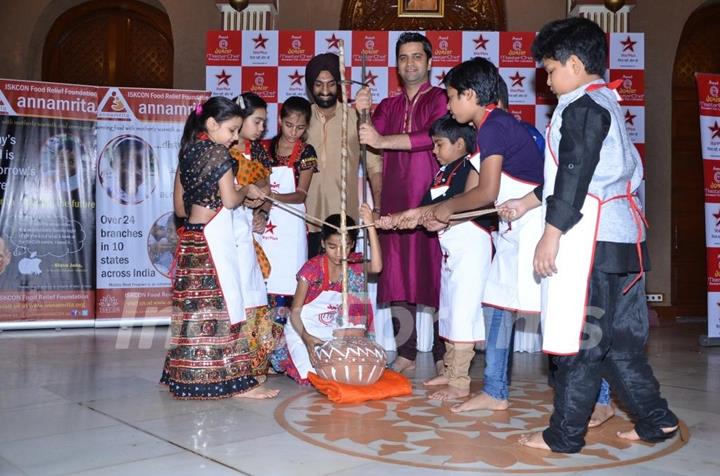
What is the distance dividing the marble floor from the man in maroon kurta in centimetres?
46

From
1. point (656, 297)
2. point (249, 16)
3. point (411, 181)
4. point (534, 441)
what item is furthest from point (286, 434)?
point (656, 297)

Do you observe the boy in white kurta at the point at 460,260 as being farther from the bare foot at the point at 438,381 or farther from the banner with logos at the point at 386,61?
the banner with logos at the point at 386,61

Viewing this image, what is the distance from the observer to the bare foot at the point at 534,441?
237cm

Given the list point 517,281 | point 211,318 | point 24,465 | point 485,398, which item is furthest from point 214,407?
point 517,281

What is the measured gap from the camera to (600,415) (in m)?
2.72

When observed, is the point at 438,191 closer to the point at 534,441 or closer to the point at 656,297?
the point at 534,441

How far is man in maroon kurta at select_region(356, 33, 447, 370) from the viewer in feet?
12.0

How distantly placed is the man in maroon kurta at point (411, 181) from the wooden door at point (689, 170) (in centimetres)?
432

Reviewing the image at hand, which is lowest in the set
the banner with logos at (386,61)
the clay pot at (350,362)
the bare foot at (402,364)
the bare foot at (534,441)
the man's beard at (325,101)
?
the bare foot at (402,364)

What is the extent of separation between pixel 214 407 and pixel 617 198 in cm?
170

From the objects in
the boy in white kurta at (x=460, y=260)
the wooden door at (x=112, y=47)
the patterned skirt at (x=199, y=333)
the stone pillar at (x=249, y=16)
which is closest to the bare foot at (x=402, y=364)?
the boy in white kurta at (x=460, y=260)

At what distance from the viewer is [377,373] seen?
125 inches

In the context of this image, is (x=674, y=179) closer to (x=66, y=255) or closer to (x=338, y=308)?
(x=338, y=308)

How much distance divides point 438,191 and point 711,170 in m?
2.72
